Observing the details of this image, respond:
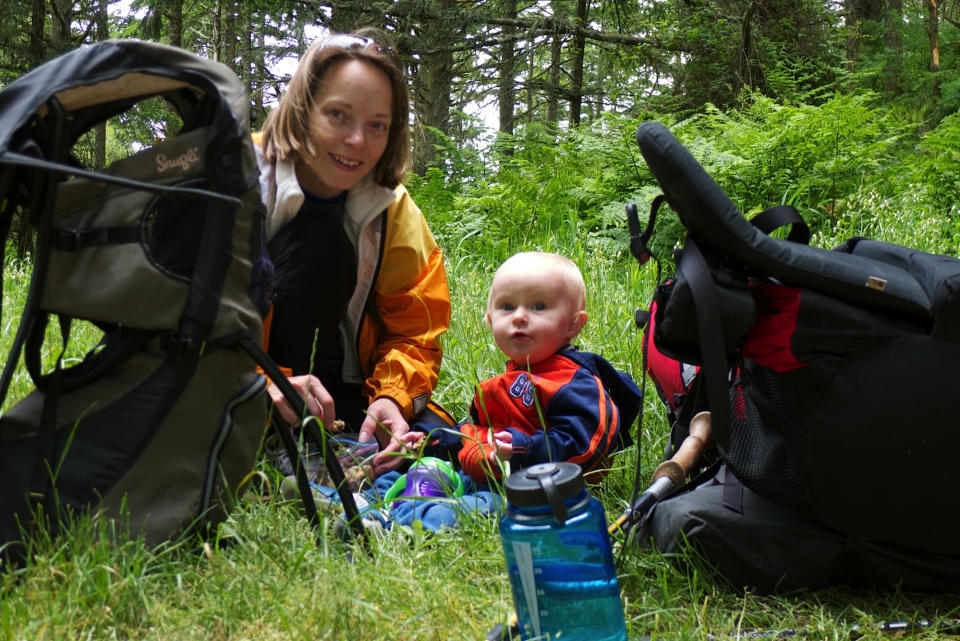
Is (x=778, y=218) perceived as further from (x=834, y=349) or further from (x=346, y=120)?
(x=346, y=120)

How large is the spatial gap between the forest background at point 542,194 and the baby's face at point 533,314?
0.54 meters

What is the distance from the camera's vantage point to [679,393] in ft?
8.87

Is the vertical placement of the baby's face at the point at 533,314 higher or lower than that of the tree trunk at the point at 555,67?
lower

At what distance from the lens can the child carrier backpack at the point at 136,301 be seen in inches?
70.4

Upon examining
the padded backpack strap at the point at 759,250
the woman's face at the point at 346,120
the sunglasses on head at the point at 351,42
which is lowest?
the padded backpack strap at the point at 759,250

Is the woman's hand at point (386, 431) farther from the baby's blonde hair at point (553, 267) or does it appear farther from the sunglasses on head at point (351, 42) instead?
the sunglasses on head at point (351, 42)

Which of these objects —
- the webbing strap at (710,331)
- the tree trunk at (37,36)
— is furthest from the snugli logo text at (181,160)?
the tree trunk at (37,36)

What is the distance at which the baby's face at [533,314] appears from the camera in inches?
110

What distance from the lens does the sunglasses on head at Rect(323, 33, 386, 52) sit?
285cm

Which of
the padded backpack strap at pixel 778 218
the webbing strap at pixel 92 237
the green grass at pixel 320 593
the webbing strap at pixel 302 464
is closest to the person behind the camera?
the green grass at pixel 320 593

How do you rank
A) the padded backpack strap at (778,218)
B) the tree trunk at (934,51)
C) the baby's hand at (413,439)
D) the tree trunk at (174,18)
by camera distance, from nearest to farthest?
the padded backpack strap at (778,218) → the baby's hand at (413,439) → the tree trunk at (174,18) → the tree trunk at (934,51)

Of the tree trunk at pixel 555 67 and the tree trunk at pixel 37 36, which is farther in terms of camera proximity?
the tree trunk at pixel 555 67

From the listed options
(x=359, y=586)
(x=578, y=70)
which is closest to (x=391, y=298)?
(x=359, y=586)

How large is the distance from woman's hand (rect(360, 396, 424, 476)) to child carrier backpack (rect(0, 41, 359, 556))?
879 mm
